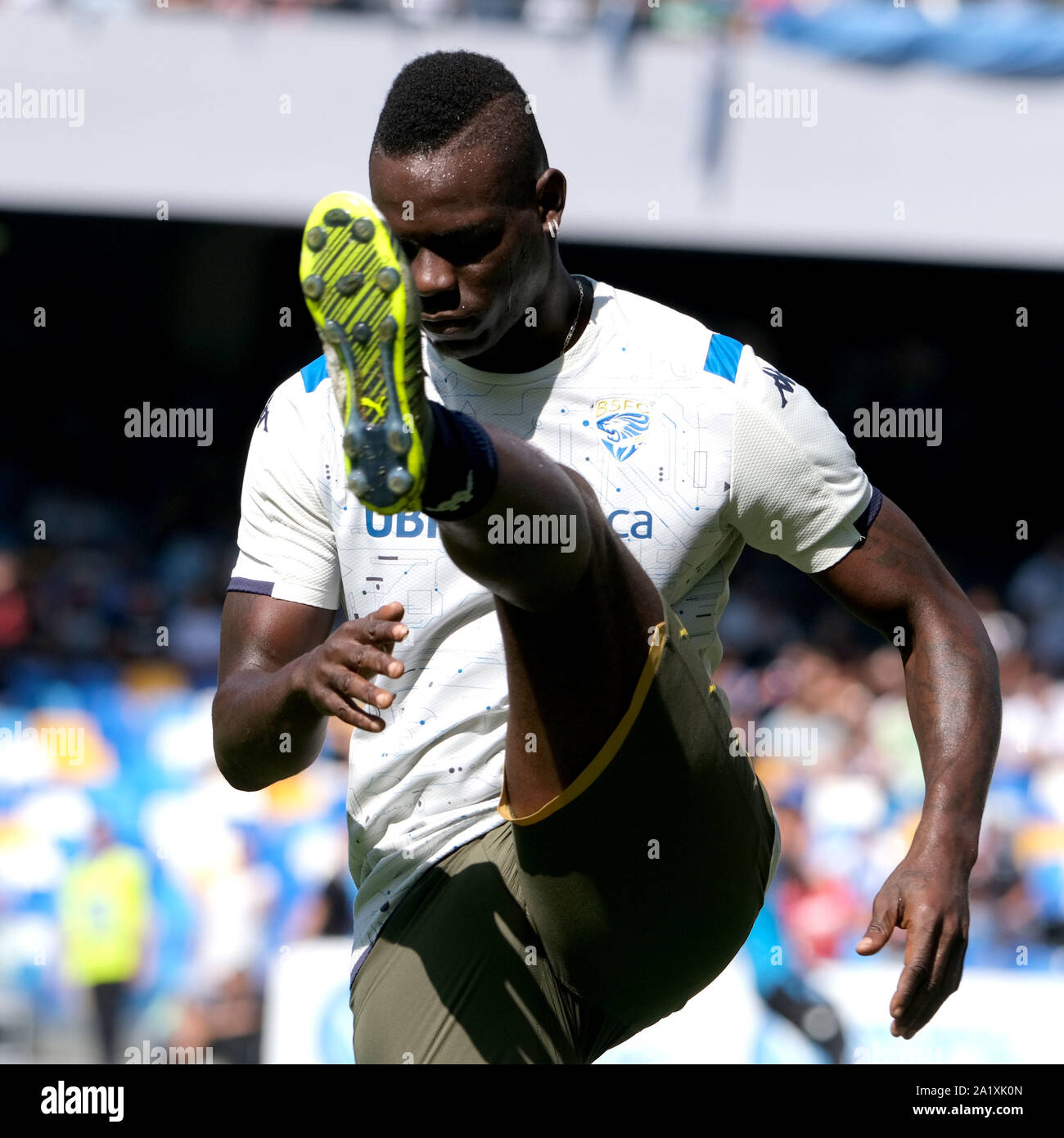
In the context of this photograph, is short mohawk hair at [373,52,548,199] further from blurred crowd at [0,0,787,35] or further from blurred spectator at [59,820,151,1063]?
blurred crowd at [0,0,787,35]

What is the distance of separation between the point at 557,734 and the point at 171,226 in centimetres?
679

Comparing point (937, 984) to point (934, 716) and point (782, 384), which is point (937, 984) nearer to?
point (934, 716)

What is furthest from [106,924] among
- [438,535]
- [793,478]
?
[793,478]

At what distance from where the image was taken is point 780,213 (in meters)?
7.55

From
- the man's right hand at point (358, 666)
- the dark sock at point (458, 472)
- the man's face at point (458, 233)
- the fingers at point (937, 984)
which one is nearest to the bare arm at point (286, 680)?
the man's right hand at point (358, 666)

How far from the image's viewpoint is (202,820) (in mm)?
5723

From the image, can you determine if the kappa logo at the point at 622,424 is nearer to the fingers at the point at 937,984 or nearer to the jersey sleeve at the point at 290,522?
the jersey sleeve at the point at 290,522

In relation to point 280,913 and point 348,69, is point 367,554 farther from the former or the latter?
point 348,69

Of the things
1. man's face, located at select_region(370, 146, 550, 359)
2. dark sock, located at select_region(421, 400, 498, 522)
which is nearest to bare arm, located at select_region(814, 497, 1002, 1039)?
man's face, located at select_region(370, 146, 550, 359)

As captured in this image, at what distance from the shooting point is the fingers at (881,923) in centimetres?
185

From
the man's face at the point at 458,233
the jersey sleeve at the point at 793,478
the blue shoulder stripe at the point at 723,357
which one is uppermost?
the man's face at the point at 458,233

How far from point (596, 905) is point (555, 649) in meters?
0.40

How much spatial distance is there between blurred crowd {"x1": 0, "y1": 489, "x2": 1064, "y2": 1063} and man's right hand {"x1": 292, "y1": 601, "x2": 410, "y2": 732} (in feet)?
13.2
